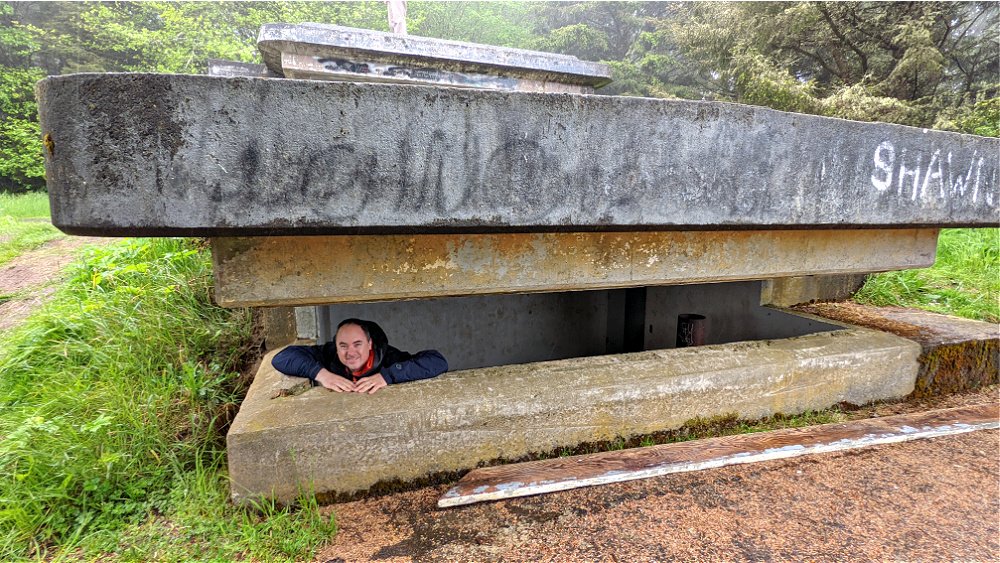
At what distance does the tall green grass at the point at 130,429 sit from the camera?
162cm

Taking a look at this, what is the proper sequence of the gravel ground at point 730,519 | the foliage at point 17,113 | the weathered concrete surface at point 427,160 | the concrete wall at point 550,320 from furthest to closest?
the foliage at point 17,113, the concrete wall at point 550,320, the gravel ground at point 730,519, the weathered concrete surface at point 427,160

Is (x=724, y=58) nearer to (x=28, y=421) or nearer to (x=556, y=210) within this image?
(x=556, y=210)

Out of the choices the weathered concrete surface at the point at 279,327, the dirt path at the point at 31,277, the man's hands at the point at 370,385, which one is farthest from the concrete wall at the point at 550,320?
the dirt path at the point at 31,277

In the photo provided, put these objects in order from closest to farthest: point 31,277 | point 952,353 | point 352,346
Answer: point 352,346
point 952,353
point 31,277

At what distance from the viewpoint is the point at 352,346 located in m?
2.38

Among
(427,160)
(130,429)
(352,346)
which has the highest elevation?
(427,160)

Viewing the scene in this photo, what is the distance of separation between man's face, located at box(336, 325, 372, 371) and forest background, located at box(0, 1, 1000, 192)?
35.9 ft

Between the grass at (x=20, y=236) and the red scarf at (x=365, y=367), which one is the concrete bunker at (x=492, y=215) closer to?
the red scarf at (x=365, y=367)

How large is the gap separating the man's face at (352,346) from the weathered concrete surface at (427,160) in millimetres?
1137

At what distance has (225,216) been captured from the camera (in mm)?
1217

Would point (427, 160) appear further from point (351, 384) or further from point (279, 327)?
point (279, 327)

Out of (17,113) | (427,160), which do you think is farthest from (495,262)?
(17,113)

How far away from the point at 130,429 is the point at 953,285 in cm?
632

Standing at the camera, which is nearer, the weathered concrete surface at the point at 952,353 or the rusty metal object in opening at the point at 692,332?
the weathered concrete surface at the point at 952,353
